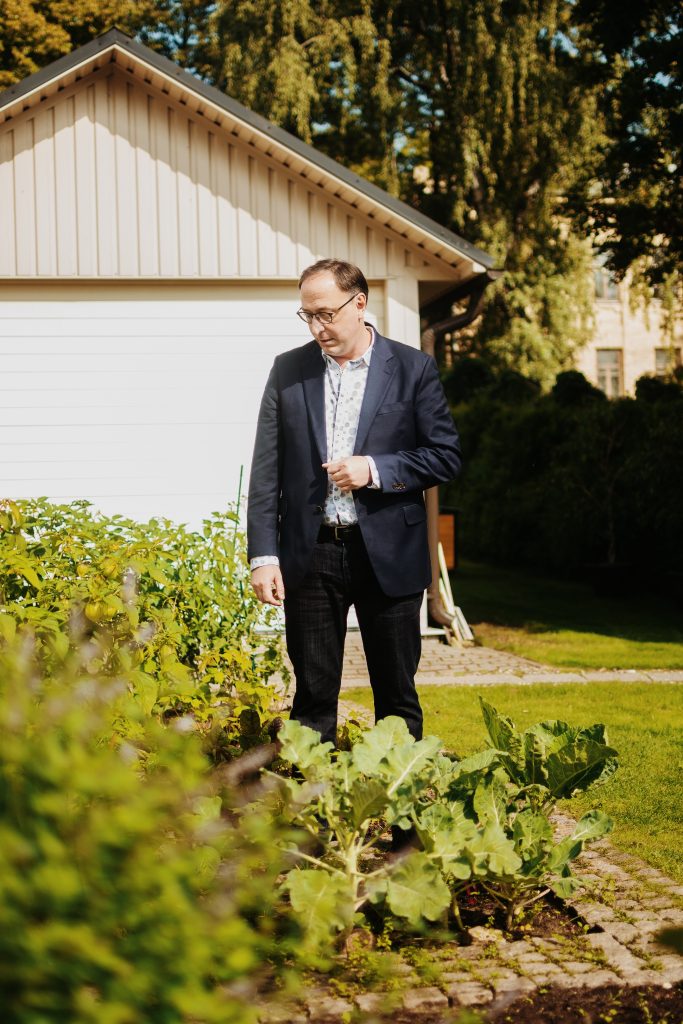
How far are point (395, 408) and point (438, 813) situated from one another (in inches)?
51.1

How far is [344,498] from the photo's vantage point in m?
3.55

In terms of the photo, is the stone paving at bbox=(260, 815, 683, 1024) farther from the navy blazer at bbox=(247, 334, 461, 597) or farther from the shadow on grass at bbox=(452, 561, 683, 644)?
the shadow on grass at bbox=(452, 561, 683, 644)

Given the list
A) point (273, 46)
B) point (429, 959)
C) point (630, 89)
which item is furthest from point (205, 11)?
point (429, 959)

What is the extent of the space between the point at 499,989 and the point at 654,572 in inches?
Result: 440

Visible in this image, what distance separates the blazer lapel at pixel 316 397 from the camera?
3.58m

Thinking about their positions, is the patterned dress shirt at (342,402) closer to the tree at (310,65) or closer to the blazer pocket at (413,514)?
the blazer pocket at (413,514)

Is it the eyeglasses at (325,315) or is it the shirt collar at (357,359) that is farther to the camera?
the shirt collar at (357,359)

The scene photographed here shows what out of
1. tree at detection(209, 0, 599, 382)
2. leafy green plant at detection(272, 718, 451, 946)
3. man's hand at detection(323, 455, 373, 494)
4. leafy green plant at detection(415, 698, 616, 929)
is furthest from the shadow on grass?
tree at detection(209, 0, 599, 382)

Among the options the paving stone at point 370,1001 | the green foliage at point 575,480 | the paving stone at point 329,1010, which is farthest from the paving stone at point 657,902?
Answer: the green foliage at point 575,480

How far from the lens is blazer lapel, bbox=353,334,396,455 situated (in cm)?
357

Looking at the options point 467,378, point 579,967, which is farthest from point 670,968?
point 467,378

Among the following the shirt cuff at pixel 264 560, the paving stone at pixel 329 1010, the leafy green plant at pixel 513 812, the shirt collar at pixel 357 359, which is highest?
the shirt collar at pixel 357 359

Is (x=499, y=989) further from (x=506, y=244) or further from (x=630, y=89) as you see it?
(x=506, y=244)

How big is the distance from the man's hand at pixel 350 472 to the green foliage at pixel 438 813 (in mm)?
720
